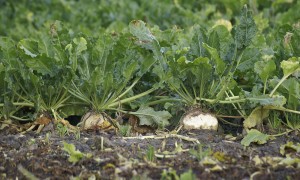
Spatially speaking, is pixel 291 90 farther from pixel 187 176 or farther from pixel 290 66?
pixel 187 176

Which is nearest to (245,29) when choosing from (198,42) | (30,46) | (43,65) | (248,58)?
(248,58)

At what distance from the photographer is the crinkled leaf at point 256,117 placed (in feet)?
12.9

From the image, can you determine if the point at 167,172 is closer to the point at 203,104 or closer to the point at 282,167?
the point at 282,167

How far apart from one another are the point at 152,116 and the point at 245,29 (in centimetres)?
78

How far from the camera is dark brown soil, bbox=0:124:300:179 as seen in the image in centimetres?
318

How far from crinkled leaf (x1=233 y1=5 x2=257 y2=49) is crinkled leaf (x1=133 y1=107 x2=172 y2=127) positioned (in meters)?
0.63

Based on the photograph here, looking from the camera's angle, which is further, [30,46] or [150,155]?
[30,46]

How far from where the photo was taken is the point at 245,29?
397 centimetres

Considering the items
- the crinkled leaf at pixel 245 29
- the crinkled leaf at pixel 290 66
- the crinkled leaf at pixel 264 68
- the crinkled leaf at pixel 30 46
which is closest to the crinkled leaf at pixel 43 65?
the crinkled leaf at pixel 30 46

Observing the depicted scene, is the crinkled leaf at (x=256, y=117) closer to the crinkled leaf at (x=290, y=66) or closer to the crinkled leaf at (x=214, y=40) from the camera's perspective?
the crinkled leaf at (x=290, y=66)

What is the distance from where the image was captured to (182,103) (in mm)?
4121

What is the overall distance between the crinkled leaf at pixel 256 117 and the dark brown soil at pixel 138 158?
0.39ft

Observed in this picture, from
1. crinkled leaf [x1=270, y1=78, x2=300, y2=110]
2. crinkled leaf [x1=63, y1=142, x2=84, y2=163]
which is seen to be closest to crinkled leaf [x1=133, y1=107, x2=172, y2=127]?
crinkled leaf [x1=270, y1=78, x2=300, y2=110]

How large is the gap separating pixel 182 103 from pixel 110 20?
3.80m
